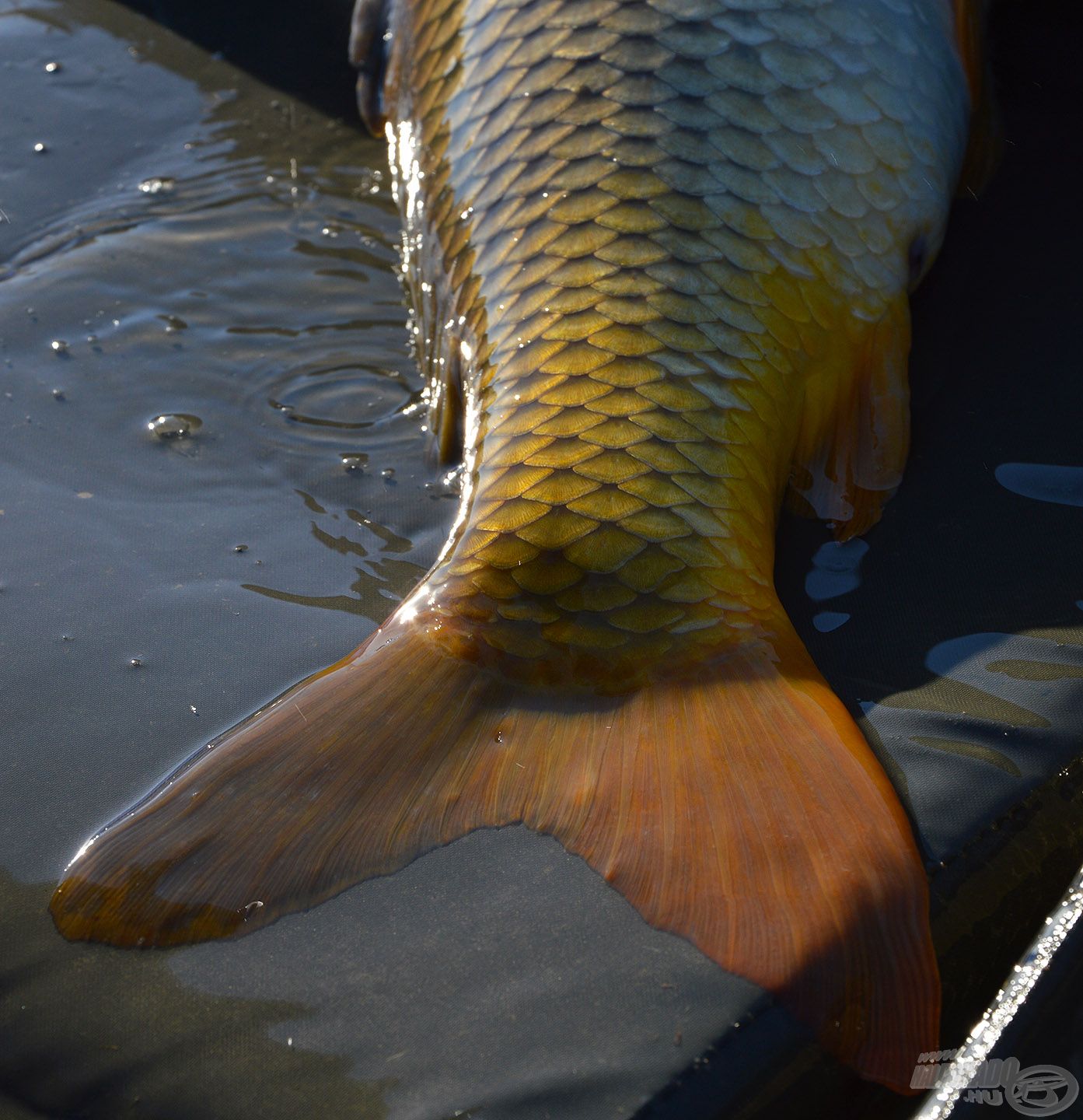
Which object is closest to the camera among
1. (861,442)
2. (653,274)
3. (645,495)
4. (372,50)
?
(645,495)

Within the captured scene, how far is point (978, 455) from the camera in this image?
1510mm

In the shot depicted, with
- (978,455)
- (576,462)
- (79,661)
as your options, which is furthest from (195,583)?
(978,455)

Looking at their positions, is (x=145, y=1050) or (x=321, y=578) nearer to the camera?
(x=145, y=1050)

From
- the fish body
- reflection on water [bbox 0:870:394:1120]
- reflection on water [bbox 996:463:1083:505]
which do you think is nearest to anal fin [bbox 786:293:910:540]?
the fish body

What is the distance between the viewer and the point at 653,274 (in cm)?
129

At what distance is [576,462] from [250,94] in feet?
5.66

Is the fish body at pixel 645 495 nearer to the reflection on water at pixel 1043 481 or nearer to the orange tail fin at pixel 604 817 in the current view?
the orange tail fin at pixel 604 817

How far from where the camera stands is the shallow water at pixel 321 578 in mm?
980

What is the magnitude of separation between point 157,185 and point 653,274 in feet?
4.45

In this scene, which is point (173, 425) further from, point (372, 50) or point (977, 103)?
point (977, 103)

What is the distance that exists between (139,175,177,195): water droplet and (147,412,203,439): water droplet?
745mm

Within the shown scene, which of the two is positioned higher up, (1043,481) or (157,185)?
(157,185)

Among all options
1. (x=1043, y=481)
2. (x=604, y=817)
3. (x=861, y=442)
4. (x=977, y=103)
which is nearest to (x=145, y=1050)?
(x=604, y=817)

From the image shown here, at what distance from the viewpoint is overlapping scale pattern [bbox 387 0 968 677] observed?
117cm
